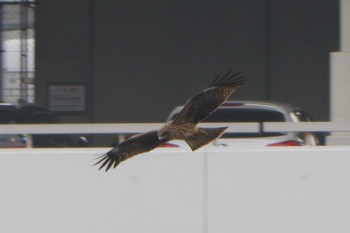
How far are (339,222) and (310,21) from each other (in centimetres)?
1555

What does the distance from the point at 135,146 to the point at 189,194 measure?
8.06 ft

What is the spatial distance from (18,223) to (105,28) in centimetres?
1595

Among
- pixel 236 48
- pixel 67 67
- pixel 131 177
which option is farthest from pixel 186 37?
pixel 131 177

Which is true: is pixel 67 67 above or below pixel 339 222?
above

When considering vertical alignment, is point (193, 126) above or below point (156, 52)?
below

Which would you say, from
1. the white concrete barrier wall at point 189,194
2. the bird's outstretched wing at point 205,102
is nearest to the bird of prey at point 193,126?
the bird's outstretched wing at point 205,102

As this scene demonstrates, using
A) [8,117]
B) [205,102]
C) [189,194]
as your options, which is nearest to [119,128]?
[189,194]

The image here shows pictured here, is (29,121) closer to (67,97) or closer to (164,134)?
(67,97)

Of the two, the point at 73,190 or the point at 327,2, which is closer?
the point at 73,190

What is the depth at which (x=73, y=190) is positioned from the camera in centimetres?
816

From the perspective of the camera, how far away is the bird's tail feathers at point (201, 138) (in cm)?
541

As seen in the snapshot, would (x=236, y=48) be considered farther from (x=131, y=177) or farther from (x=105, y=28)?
(x=131, y=177)

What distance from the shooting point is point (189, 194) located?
8.11m

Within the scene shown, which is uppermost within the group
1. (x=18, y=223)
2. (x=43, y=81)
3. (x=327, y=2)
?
(x=327, y=2)
